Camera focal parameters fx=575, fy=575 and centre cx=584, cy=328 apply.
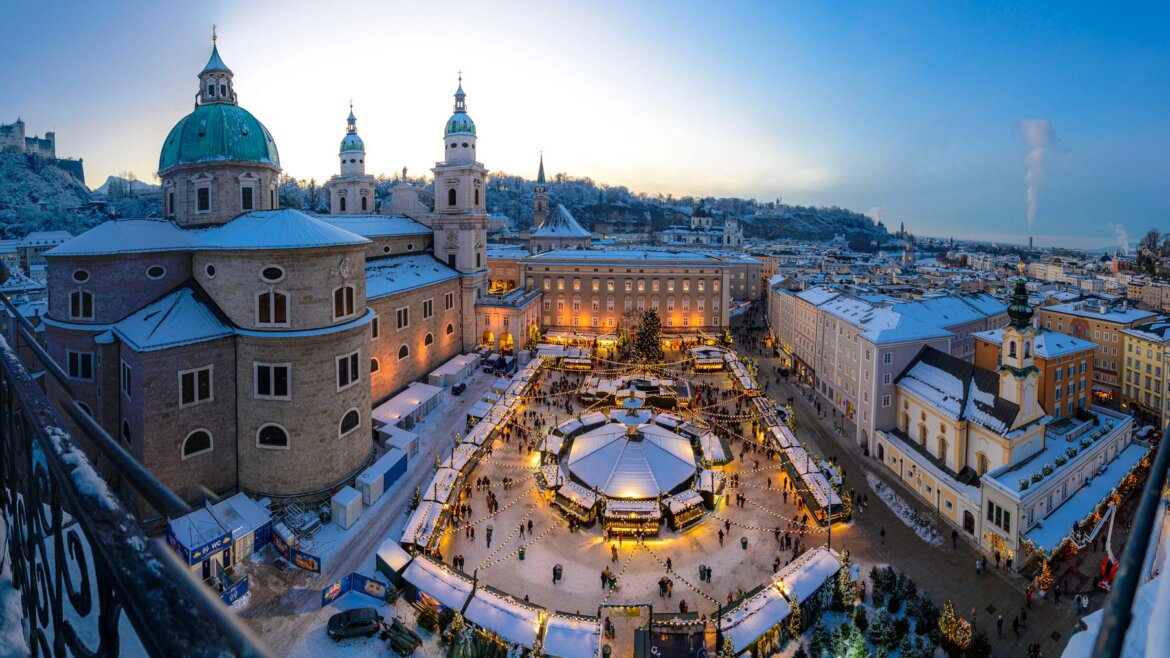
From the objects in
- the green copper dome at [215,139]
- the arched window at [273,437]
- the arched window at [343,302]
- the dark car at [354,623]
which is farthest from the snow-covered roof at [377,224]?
the dark car at [354,623]

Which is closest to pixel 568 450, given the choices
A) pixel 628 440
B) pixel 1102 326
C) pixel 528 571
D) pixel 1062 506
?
pixel 628 440

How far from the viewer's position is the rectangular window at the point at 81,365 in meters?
20.3

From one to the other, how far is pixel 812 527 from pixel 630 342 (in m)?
27.0

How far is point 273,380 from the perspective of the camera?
20.8 m

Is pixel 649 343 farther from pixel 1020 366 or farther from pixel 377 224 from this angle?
pixel 1020 366

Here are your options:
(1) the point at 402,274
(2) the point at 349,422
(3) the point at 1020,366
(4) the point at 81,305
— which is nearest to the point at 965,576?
(3) the point at 1020,366

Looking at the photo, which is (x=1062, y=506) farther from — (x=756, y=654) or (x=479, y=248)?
(x=479, y=248)

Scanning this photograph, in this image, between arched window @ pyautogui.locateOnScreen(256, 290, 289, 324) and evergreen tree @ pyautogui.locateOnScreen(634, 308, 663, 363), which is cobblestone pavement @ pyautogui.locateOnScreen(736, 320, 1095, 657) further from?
arched window @ pyautogui.locateOnScreen(256, 290, 289, 324)

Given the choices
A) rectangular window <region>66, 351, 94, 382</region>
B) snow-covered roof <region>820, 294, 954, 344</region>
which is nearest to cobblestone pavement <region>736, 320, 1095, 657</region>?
snow-covered roof <region>820, 294, 954, 344</region>

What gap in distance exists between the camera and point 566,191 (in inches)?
6713

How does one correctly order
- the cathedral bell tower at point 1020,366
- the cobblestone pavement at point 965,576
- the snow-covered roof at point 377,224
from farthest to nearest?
the snow-covered roof at point 377,224
the cathedral bell tower at point 1020,366
the cobblestone pavement at point 965,576

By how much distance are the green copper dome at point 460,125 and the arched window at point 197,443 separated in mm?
30043

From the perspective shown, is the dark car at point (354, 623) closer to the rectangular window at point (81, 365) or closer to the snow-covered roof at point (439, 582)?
the snow-covered roof at point (439, 582)

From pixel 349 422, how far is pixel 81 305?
9.85 m
